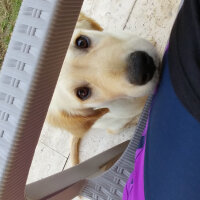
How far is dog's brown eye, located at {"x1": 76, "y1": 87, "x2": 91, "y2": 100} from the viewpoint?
1458mm

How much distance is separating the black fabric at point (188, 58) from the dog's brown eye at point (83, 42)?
2.20 feet

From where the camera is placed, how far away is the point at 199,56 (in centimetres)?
76

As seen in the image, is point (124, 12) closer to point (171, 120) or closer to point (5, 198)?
point (171, 120)

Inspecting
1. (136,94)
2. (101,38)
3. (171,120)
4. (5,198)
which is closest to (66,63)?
(101,38)

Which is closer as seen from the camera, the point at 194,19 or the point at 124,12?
the point at 194,19

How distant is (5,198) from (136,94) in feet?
2.46

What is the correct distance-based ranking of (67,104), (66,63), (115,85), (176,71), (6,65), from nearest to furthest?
1. (6,65)
2. (176,71)
3. (115,85)
4. (66,63)
5. (67,104)

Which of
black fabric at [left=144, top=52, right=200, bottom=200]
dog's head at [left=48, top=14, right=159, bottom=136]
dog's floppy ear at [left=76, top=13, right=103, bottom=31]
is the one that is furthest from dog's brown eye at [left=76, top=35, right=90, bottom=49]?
black fabric at [left=144, top=52, right=200, bottom=200]

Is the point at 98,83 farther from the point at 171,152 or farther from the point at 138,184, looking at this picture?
the point at 171,152

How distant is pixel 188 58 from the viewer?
30.6 inches

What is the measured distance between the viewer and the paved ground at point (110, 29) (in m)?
1.99

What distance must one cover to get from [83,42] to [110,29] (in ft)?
2.25

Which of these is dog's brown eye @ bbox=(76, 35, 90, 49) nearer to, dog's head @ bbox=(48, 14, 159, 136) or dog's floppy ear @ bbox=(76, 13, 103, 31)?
dog's head @ bbox=(48, 14, 159, 136)

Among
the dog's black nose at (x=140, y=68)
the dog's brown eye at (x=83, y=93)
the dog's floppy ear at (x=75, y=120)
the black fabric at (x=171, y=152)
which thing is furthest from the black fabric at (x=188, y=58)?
the dog's floppy ear at (x=75, y=120)
